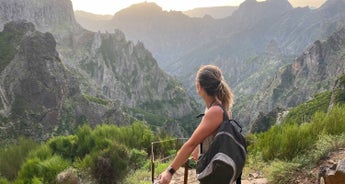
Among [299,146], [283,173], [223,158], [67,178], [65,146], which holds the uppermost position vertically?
[223,158]

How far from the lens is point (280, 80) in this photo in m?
196

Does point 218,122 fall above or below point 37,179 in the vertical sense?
above

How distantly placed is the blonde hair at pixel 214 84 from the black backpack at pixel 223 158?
0.27m

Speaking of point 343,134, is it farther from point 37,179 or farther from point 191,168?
point 37,179

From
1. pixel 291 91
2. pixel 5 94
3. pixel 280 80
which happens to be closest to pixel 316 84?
pixel 291 91

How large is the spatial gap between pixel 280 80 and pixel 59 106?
12612 cm

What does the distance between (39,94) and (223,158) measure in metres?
103

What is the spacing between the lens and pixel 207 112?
3.27m

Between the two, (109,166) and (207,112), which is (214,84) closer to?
(207,112)

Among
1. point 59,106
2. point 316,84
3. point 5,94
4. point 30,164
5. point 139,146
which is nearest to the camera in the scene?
point 30,164

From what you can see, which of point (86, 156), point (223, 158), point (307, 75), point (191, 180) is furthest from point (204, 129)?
point (307, 75)

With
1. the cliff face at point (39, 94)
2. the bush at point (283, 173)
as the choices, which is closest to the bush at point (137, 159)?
the bush at point (283, 173)

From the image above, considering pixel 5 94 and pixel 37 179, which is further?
pixel 5 94

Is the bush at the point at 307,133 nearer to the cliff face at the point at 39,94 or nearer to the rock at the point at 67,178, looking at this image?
the rock at the point at 67,178
